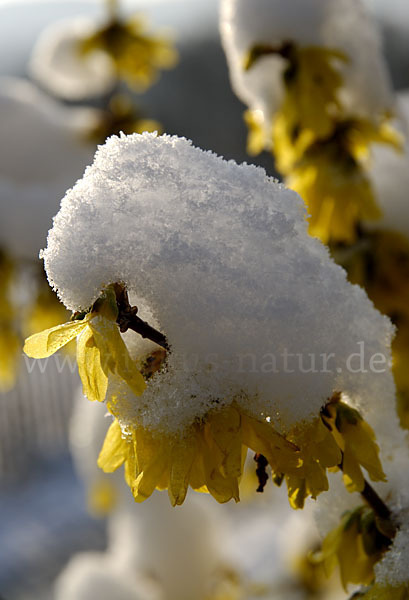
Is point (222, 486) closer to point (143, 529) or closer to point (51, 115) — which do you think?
point (143, 529)

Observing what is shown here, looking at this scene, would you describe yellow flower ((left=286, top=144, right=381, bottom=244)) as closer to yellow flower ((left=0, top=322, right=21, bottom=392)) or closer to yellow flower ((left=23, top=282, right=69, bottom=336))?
yellow flower ((left=23, top=282, right=69, bottom=336))

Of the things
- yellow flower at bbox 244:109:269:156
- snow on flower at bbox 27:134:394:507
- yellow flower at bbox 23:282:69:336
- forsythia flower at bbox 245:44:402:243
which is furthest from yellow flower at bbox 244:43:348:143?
yellow flower at bbox 23:282:69:336

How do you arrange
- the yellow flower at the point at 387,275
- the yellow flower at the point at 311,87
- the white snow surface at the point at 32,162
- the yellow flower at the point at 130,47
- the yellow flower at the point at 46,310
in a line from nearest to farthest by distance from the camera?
the yellow flower at the point at 311,87
the yellow flower at the point at 387,275
the white snow surface at the point at 32,162
the yellow flower at the point at 46,310
the yellow flower at the point at 130,47

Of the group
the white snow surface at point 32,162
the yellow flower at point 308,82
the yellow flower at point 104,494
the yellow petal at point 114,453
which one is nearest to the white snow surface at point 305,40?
the yellow flower at point 308,82

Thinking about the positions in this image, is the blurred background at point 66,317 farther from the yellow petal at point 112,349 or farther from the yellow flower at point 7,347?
the yellow petal at point 112,349

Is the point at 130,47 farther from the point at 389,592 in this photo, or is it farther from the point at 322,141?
the point at 389,592

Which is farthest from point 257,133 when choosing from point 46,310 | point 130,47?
point 130,47

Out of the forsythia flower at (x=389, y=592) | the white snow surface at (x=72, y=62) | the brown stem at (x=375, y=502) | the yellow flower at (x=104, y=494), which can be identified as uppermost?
the white snow surface at (x=72, y=62)

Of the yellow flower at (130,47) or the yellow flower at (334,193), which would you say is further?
the yellow flower at (130,47)
